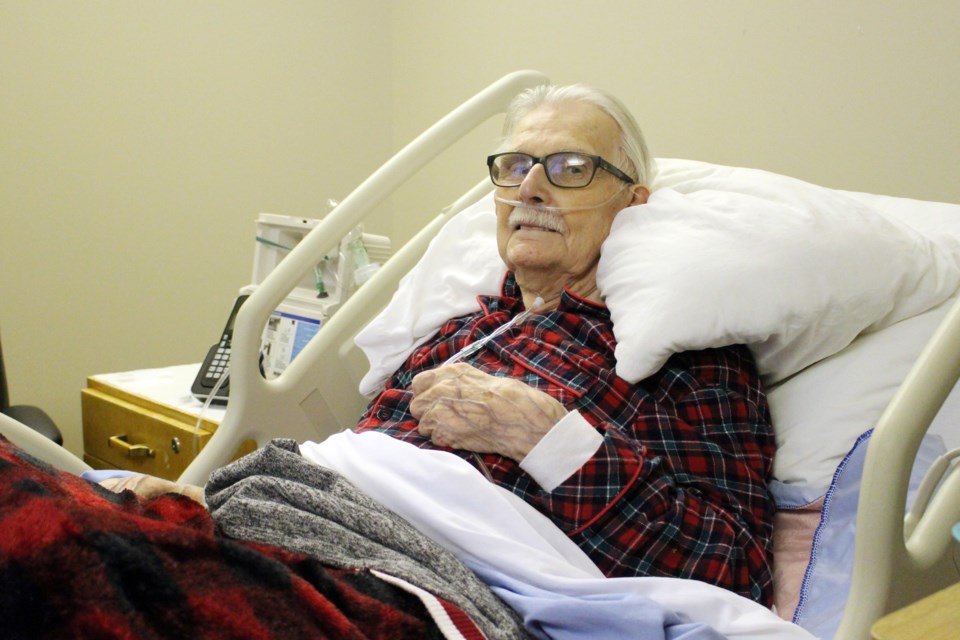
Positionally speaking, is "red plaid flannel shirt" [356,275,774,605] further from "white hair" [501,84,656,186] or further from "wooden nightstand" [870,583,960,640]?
"wooden nightstand" [870,583,960,640]

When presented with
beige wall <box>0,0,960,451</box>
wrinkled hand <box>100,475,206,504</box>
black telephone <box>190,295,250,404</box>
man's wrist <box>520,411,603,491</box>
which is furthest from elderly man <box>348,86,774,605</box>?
beige wall <box>0,0,960,451</box>

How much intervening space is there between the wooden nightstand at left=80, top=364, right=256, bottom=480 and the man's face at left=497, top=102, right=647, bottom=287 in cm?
61

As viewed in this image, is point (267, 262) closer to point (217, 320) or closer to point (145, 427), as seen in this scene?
point (145, 427)

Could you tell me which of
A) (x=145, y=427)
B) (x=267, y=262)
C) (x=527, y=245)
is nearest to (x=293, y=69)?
(x=267, y=262)

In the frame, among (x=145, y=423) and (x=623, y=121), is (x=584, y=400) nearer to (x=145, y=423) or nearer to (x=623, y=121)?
(x=623, y=121)

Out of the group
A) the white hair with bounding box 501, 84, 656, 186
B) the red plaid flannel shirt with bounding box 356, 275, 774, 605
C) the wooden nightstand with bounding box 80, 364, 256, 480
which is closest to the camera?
the red plaid flannel shirt with bounding box 356, 275, 774, 605

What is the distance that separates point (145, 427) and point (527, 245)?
92cm

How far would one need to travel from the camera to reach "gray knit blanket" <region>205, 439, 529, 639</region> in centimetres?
97

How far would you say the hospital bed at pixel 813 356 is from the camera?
0.88 m

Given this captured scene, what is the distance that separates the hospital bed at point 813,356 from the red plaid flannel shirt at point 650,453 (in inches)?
2.4

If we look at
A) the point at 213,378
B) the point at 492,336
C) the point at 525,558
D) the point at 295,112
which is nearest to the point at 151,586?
the point at 525,558

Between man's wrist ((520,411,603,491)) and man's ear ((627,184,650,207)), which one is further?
man's ear ((627,184,650,207))

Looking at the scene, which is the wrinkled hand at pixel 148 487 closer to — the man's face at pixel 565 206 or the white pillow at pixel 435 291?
the white pillow at pixel 435 291

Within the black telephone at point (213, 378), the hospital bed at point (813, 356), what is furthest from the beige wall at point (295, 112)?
the black telephone at point (213, 378)
